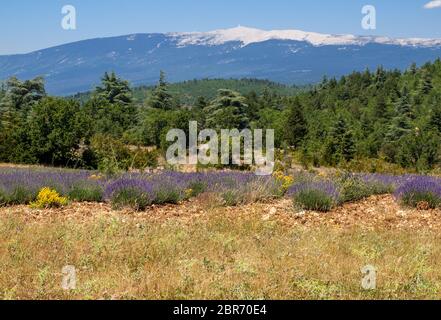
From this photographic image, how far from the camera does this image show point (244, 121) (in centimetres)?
5903

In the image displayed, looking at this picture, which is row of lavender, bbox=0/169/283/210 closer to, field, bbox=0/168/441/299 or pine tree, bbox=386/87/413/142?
field, bbox=0/168/441/299

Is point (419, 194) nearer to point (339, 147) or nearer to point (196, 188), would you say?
point (196, 188)

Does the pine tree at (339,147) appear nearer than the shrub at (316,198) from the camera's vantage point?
No

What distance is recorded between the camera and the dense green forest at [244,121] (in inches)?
1567

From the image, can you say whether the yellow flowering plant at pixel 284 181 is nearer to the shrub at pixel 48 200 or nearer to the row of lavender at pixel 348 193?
the row of lavender at pixel 348 193

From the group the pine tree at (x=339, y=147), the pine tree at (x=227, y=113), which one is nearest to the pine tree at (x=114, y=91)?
the pine tree at (x=227, y=113)

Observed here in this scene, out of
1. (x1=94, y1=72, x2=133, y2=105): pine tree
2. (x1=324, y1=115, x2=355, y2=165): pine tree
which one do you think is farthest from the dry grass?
(x1=94, y1=72, x2=133, y2=105): pine tree

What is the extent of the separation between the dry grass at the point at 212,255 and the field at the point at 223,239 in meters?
0.01

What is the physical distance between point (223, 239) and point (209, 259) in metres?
0.90

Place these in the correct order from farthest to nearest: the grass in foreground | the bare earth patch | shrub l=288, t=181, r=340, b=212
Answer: shrub l=288, t=181, r=340, b=212 < the bare earth patch < the grass in foreground

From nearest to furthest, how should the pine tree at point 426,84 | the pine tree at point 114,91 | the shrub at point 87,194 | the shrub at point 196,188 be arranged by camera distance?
the shrub at point 87,194 < the shrub at point 196,188 < the pine tree at point 114,91 < the pine tree at point 426,84

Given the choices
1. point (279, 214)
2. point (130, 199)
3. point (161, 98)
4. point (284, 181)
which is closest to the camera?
point (279, 214)

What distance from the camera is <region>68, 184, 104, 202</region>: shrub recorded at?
348 inches

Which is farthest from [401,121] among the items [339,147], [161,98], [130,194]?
[130,194]
